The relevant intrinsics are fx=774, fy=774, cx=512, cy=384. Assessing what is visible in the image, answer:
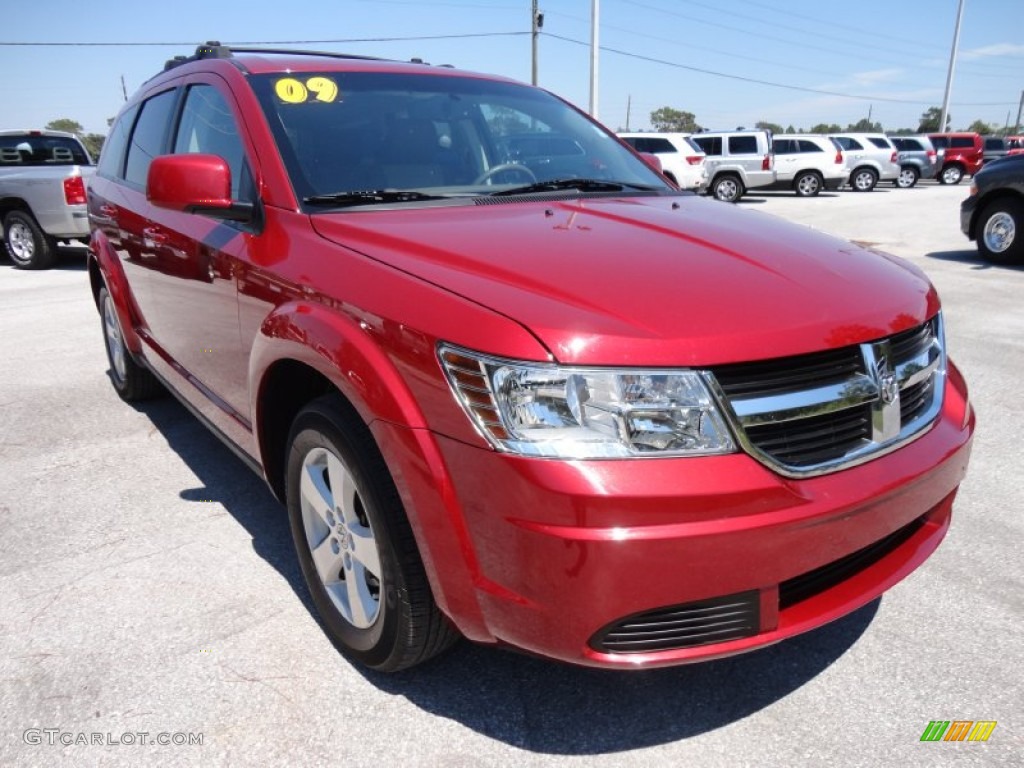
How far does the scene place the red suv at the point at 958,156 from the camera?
3017 centimetres

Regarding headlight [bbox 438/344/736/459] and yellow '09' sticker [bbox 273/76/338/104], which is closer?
headlight [bbox 438/344/736/459]

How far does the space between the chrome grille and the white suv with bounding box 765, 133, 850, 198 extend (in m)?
22.7

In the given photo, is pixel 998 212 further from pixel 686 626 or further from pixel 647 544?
pixel 647 544

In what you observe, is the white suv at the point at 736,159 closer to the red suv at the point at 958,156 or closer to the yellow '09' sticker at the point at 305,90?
the red suv at the point at 958,156

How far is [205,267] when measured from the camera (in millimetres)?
2828

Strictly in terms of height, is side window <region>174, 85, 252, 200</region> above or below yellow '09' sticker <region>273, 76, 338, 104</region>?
below

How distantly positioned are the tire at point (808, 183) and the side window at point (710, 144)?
313 centimetres

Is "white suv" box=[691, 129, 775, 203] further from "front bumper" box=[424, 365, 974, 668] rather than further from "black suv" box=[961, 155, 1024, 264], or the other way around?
"front bumper" box=[424, 365, 974, 668]

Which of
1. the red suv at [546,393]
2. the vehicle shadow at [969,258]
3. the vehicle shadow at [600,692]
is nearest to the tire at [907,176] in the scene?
the vehicle shadow at [969,258]

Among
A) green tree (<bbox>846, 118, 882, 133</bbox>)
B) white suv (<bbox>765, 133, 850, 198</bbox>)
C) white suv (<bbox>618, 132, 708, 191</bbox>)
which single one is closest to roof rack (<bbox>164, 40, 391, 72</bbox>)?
white suv (<bbox>618, 132, 708, 191</bbox>)

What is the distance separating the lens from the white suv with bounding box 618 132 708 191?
18.4m

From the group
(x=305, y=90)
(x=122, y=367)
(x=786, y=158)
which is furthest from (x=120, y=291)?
(x=786, y=158)

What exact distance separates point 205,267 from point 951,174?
34174mm

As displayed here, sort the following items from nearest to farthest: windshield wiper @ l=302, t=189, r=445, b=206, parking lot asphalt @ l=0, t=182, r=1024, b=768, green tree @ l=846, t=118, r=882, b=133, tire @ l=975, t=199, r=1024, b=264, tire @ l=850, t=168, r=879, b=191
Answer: parking lot asphalt @ l=0, t=182, r=1024, b=768
windshield wiper @ l=302, t=189, r=445, b=206
tire @ l=975, t=199, r=1024, b=264
tire @ l=850, t=168, r=879, b=191
green tree @ l=846, t=118, r=882, b=133
